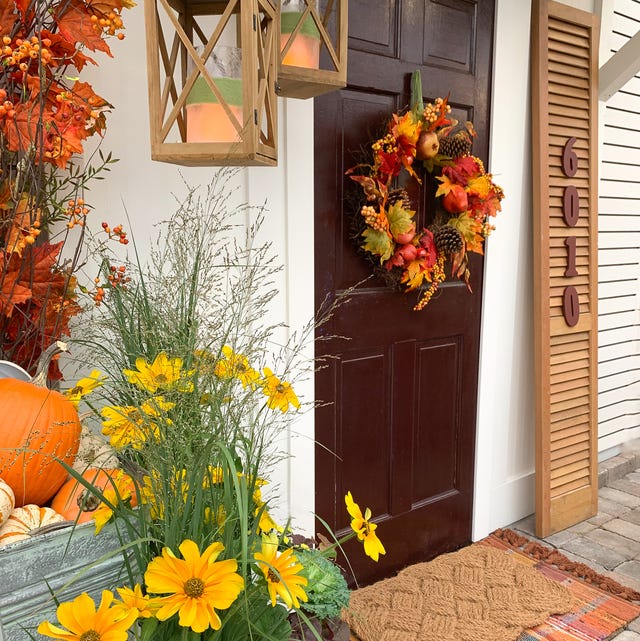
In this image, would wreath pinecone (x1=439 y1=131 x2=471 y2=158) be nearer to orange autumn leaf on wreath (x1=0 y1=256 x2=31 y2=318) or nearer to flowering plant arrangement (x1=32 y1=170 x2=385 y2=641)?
flowering plant arrangement (x1=32 y1=170 x2=385 y2=641)

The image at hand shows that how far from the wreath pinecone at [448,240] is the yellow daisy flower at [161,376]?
1.54 m

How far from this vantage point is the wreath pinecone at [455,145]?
2256mm

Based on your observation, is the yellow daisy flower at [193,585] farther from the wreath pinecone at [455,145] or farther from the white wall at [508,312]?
the white wall at [508,312]

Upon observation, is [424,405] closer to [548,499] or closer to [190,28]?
[548,499]

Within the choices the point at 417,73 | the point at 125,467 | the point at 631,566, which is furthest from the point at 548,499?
the point at 125,467

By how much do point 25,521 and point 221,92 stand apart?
2.86 ft

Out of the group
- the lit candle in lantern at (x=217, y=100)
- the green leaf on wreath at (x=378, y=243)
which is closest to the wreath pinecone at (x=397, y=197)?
the green leaf on wreath at (x=378, y=243)

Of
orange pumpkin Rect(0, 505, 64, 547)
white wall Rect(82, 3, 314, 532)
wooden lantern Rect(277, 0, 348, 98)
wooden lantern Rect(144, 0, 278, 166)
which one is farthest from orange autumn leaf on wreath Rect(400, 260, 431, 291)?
orange pumpkin Rect(0, 505, 64, 547)

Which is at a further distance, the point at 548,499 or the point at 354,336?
the point at 548,499

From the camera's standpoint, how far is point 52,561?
3.19ft

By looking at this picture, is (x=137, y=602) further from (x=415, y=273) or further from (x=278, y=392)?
(x=415, y=273)

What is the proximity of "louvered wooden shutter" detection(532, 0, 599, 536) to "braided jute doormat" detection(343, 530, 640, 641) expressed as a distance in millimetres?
364

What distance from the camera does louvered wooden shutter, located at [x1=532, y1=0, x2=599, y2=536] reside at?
271 centimetres

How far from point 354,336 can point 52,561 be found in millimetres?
1463
